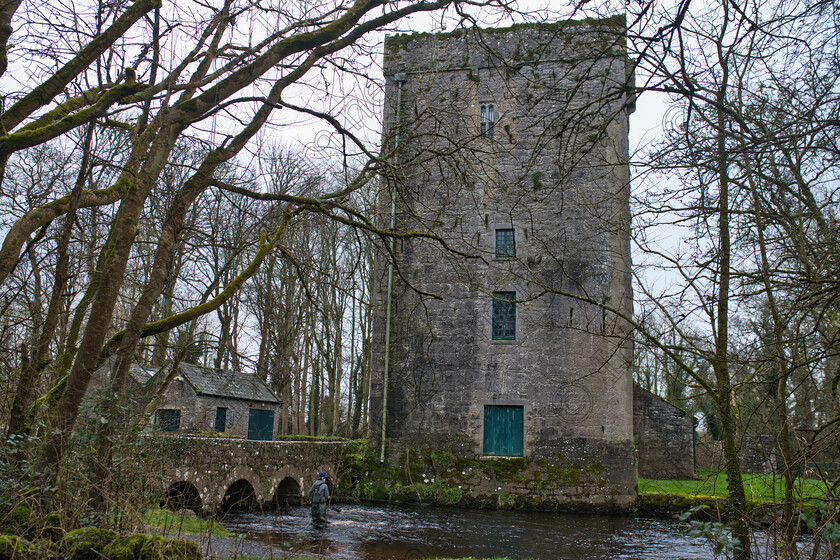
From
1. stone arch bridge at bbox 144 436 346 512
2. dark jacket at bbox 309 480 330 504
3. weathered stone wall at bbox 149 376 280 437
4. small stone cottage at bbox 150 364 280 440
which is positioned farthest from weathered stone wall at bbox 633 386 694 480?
weathered stone wall at bbox 149 376 280 437

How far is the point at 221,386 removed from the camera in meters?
22.5

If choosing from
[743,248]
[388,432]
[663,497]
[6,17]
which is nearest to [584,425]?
[663,497]

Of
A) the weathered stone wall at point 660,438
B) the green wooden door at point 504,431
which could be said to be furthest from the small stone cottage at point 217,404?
the weathered stone wall at point 660,438

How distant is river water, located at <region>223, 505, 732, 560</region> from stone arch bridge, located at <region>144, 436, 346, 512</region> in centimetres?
73

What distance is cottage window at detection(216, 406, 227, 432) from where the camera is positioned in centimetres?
2283

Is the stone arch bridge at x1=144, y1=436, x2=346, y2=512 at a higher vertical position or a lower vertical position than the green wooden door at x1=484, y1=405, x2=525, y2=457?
lower

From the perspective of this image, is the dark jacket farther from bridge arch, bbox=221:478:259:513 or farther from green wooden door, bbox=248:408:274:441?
green wooden door, bbox=248:408:274:441

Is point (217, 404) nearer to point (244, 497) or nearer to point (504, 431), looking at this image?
point (244, 497)

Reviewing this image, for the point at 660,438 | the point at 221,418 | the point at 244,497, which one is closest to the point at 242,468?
the point at 244,497

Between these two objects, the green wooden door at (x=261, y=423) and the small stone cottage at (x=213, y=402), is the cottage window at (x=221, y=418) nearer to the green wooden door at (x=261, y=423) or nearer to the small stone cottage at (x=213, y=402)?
the small stone cottage at (x=213, y=402)

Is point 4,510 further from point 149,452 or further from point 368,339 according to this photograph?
point 368,339

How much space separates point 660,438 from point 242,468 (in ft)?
39.0

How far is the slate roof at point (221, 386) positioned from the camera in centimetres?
2138

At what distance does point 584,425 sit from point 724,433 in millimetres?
10129
